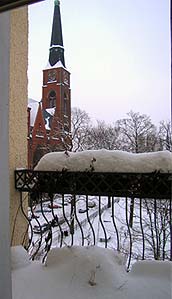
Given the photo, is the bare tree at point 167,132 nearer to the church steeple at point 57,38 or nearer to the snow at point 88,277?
the snow at point 88,277

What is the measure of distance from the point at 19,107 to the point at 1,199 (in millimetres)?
1311

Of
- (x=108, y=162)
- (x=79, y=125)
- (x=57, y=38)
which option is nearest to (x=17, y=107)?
(x=108, y=162)

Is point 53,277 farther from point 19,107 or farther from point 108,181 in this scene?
point 19,107

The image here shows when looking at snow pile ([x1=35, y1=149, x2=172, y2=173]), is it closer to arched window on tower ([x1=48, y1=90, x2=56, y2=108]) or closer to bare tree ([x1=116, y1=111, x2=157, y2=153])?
bare tree ([x1=116, y1=111, x2=157, y2=153])

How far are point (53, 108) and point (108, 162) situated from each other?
502 cm

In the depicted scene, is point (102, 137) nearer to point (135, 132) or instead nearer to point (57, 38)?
point (135, 132)

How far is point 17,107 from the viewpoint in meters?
2.39

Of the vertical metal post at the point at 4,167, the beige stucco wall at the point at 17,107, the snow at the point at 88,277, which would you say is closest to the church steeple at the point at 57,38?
the beige stucco wall at the point at 17,107

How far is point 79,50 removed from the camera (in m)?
5.19

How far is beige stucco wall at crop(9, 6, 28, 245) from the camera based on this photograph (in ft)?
7.54

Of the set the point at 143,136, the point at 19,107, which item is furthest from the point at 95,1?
the point at 143,136

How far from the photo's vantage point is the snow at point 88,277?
4.59ft

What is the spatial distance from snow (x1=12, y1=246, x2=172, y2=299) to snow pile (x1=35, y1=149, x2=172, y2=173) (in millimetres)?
570

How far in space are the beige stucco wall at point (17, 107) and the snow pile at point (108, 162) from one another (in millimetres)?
328
